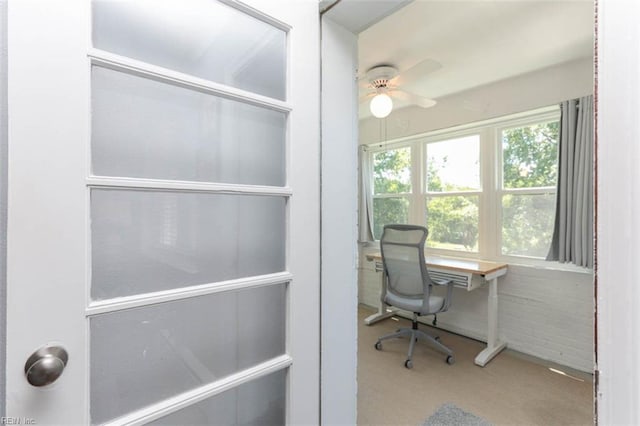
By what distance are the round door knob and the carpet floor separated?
180 cm

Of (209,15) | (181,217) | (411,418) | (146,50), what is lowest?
(411,418)

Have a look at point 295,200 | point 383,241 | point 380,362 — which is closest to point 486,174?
point 383,241

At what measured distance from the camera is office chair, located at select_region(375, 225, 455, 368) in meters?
2.59

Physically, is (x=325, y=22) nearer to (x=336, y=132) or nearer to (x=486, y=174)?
(x=336, y=132)

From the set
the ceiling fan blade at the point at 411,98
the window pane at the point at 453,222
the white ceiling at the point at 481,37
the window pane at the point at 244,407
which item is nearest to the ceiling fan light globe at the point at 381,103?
the ceiling fan blade at the point at 411,98

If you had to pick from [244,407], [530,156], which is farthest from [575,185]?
[244,407]

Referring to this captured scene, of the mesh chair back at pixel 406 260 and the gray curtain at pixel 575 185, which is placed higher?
the gray curtain at pixel 575 185

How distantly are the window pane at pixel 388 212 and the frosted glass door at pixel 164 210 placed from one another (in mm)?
3050

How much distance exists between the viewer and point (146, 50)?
746mm

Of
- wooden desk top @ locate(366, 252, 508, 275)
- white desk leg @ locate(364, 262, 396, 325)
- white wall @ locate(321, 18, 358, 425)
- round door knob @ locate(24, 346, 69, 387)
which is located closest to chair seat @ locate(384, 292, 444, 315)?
wooden desk top @ locate(366, 252, 508, 275)

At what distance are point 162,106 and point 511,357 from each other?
3282 millimetres

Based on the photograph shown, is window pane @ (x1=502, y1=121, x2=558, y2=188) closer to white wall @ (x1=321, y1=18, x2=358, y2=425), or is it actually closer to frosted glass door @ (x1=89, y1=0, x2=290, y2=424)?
white wall @ (x1=321, y1=18, x2=358, y2=425)

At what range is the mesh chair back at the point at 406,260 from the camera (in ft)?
8.48

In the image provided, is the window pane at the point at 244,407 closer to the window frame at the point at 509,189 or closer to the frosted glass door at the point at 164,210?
the frosted glass door at the point at 164,210
